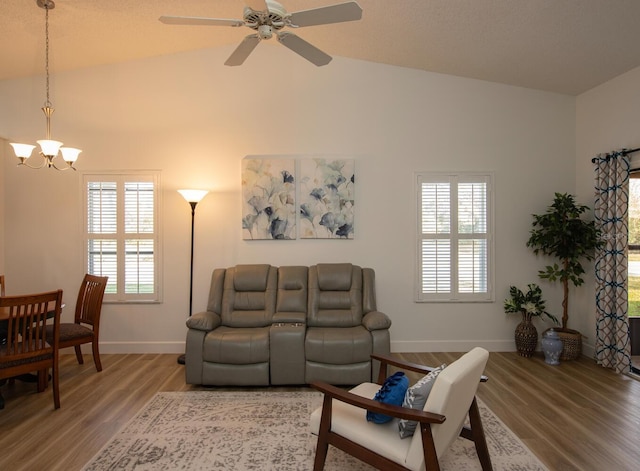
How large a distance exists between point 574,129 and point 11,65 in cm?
670

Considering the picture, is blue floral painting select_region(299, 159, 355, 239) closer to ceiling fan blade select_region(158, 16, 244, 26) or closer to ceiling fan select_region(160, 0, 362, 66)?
ceiling fan select_region(160, 0, 362, 66)

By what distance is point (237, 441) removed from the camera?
8.29 feet

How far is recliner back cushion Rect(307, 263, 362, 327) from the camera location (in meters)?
3.80

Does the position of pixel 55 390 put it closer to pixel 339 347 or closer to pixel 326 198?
pixel 339 347

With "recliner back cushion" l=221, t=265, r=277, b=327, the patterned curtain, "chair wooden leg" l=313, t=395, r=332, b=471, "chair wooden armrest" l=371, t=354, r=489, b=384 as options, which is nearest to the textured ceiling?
the patterned curtain

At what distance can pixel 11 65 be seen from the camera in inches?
160

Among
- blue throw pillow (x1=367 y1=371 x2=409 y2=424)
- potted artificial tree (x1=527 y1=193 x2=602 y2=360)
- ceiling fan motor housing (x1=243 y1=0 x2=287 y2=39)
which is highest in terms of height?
ceiling fan motor housing (x1=243 y1=0 x2=287 y2=39)

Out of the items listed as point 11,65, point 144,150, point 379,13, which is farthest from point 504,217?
point 11,65

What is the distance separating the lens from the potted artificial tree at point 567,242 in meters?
4.01

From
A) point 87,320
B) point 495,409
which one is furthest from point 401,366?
point 87,320

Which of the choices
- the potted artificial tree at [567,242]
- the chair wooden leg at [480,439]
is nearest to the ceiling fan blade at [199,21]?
the chair wooden leg at [480,439]

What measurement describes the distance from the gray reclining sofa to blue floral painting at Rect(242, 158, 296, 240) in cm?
89

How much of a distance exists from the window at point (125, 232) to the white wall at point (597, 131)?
5205 millimetres

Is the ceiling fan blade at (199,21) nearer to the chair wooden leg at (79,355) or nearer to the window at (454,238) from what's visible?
the window at (454,238)
